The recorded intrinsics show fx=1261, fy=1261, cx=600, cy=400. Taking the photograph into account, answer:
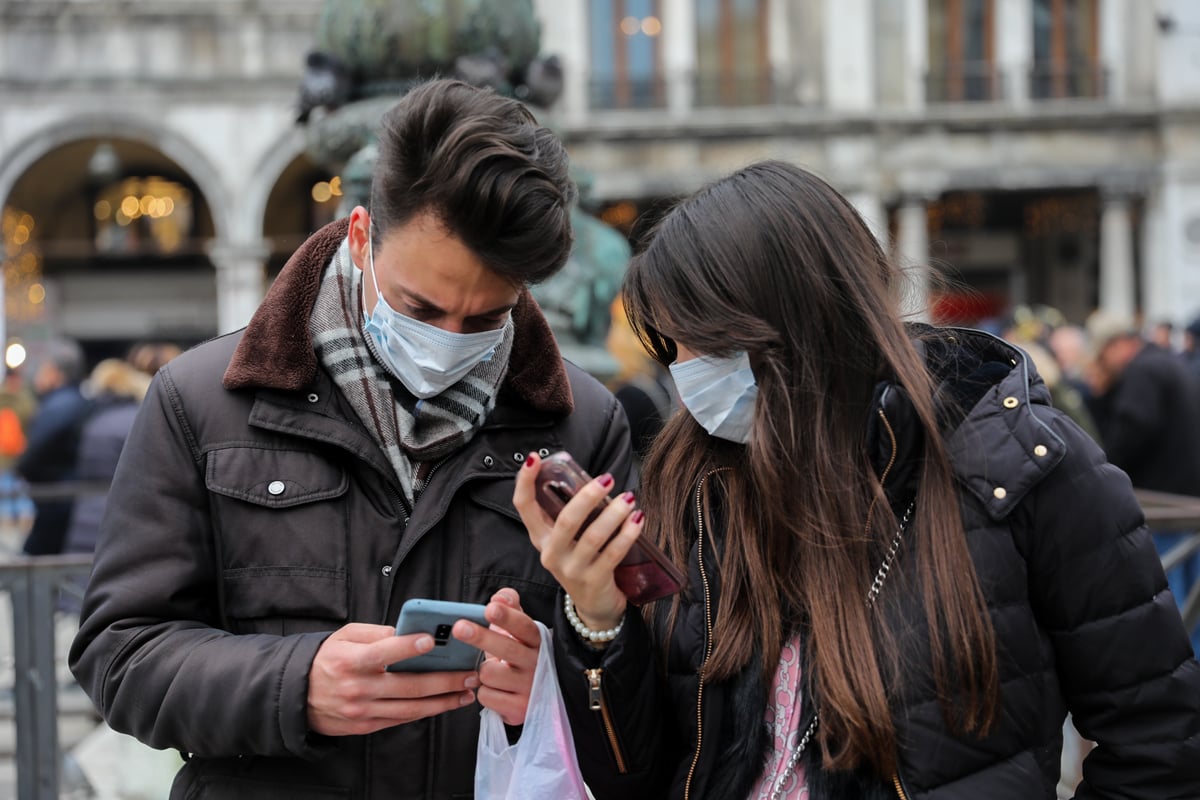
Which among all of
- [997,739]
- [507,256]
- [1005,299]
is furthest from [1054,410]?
[1005,299]

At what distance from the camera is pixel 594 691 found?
1.95 m

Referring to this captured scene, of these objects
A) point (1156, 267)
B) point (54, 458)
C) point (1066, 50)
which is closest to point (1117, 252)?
point (1156, 267)

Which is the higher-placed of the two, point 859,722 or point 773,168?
point 773,168

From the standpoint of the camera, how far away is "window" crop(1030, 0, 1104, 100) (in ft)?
81.4

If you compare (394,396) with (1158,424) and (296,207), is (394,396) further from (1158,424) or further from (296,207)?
(296,207)

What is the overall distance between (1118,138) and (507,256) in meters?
24.6

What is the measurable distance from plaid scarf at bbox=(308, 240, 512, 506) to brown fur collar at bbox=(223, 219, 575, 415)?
0.11 ft

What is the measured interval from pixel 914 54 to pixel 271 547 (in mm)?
23848

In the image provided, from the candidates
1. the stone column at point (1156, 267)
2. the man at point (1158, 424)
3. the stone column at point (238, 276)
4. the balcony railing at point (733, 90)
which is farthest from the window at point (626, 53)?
the man at point (1158, 424)

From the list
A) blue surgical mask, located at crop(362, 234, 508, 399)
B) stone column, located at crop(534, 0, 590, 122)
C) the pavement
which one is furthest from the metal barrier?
stone column, located at crop(534, 0, 590, 122)

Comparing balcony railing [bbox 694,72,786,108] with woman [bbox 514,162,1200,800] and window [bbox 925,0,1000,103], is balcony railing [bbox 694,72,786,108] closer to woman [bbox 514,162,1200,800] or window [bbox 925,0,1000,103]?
window [bbox 925,0,1000,103]

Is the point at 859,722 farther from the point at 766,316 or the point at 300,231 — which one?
the point at 300,231

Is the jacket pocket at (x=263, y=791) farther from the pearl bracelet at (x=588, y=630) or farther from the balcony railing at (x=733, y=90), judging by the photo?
the balcony railing at (x=733, y=90)

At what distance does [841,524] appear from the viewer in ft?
6.44
